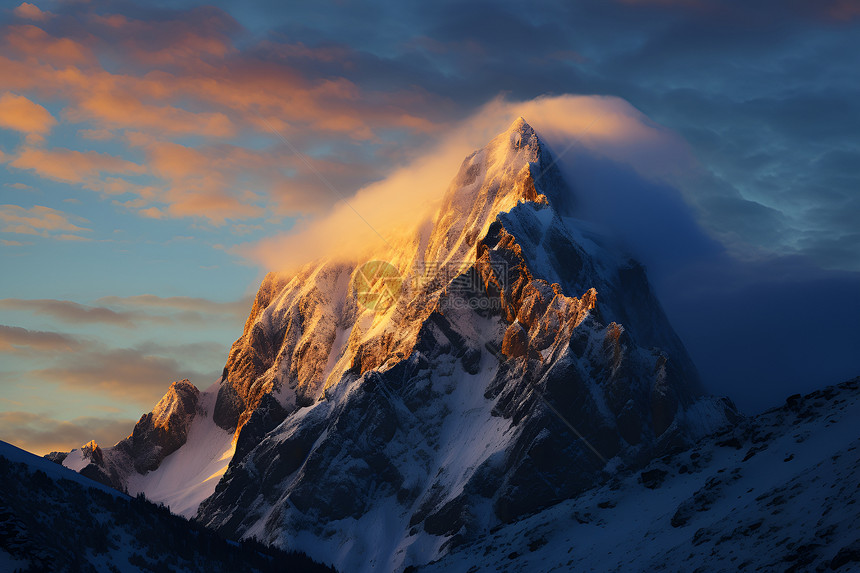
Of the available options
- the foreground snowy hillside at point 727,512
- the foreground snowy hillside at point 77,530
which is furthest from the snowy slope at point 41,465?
the foreground snowy hillside at point 727,512

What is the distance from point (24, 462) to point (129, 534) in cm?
2185

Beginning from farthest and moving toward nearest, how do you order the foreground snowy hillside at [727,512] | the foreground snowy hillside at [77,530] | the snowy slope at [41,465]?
the snowy slope at [41,465] → the foreground snowy hillside at [77,530] → the foreground snowy hillside at [727,512]

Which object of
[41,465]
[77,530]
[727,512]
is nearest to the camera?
[727,512]

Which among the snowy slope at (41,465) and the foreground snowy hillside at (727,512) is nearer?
the foreground snowy hillside at (727,512)

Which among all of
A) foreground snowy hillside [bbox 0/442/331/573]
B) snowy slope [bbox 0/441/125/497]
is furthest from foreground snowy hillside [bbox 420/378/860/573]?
snowy slope [bbox 0/441/125/497]

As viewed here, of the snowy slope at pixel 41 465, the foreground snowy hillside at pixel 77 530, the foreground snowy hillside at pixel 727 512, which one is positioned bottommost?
the foreground snowy hillside at pixel 727 512

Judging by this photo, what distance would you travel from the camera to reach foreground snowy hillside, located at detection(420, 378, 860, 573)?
11094 cm

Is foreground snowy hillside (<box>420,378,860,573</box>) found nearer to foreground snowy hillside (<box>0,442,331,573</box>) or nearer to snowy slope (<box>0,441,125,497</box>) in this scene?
foreground snowy hillside (<box>0,442,331,573</box>)

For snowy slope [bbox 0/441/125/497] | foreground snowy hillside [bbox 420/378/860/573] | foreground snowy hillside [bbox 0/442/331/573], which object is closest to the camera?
foreground snowy hillside [bbox 420/378/860/573]

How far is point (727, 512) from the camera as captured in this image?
13025 cm

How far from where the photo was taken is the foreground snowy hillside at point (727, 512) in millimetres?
110938

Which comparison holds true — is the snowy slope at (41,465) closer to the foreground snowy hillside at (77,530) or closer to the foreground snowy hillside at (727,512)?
the foreground snowy hillside at (77,530)

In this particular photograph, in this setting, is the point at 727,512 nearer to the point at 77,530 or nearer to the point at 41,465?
the point at 77,530

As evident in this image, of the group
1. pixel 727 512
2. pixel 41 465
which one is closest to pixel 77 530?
pixel 41 465
